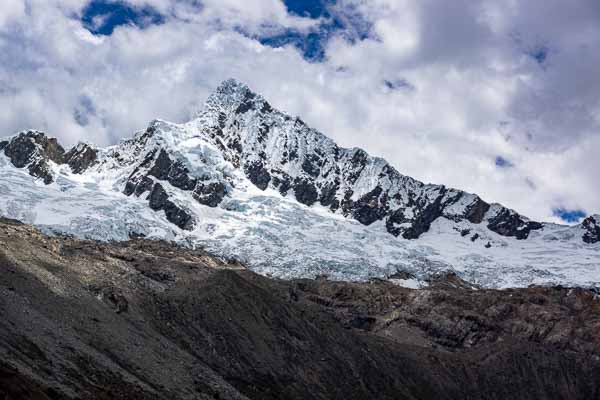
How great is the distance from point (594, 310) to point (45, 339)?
158 metres

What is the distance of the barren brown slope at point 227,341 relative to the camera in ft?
240

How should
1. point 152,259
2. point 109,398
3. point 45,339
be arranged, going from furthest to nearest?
point 152,259 → point 45,339 → point 109,398

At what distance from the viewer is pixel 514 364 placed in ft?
516

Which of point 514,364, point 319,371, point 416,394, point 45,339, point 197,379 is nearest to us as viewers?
point 45,339

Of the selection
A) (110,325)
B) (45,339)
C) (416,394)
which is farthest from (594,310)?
(45,339)

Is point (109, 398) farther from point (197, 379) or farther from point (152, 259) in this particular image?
point (152, 259)

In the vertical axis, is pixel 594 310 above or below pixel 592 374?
above

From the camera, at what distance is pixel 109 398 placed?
6575cm

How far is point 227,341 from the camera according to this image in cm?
10744

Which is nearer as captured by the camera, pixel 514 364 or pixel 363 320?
pixel 514 364

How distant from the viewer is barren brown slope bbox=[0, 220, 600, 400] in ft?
240

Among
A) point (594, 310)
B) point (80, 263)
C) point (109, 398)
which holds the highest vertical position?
point (594, 310)

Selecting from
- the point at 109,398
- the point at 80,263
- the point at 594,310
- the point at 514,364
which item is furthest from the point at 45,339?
the point at 594,310

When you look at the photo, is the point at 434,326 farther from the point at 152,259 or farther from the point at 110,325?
the point at 110,325
